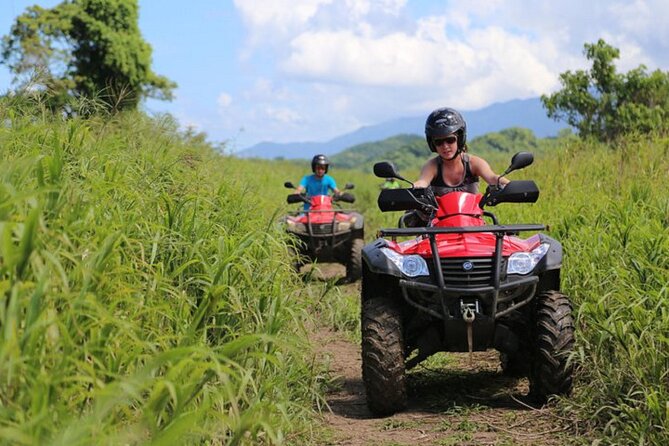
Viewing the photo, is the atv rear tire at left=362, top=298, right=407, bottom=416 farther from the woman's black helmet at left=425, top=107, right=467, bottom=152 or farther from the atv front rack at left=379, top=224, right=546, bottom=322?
the woman's black helmet at left=425, top=107, right=467, bottom=152

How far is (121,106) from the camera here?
25.8ft

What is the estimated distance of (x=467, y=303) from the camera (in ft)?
16.2

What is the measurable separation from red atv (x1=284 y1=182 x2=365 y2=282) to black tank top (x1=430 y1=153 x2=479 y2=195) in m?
4.81

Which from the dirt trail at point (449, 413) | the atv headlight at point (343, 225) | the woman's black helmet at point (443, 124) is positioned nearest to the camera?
the dirt trail at point (449, 413)

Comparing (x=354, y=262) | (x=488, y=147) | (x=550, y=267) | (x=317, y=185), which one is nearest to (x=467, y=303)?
(x=550, y=267)

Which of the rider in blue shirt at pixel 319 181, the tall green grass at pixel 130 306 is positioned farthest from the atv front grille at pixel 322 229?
the tall green grass at pixel 130 306

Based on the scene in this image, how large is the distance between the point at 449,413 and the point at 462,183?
1.74m

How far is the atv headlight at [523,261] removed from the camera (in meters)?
4.98

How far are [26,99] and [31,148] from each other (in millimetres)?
1334

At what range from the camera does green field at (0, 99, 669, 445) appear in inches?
109

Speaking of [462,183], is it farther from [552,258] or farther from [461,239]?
[552,258]

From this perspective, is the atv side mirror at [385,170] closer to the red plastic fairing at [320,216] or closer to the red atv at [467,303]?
the red atv at [467,303]

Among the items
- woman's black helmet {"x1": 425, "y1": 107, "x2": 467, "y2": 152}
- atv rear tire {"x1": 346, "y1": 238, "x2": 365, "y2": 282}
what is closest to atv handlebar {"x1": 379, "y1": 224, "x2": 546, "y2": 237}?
woman's black helmet {"x1": 425, "y1": 107, "x2": 467, "y2": 152}

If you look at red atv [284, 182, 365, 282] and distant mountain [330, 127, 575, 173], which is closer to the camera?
red atv [284, 182, 365, 282]
